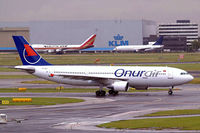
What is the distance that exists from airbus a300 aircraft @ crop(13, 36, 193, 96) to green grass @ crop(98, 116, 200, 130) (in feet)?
75.0

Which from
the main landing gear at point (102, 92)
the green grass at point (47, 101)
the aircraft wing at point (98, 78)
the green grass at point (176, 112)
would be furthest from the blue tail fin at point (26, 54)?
the green grass at point (176, 112)

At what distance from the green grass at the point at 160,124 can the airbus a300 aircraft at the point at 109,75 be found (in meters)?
22.9

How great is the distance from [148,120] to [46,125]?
7.95 m

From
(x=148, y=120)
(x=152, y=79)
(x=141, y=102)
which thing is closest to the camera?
(x=148, y=120)

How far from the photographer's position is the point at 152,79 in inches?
2427

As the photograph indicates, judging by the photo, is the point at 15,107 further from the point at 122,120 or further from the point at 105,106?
the point at 122,120

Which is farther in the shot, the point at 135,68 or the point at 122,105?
the point at 135,68

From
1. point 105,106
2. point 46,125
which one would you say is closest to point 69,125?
point 46,125

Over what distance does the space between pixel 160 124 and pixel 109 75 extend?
91.6 ft

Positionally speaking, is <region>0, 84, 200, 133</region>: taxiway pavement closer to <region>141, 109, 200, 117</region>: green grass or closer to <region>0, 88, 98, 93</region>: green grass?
<region>141, 109, 200, 117</region>: green grass

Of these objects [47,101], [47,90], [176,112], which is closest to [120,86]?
[47,101]

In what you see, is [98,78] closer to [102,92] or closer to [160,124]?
[102,92]

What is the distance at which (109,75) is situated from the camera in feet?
208

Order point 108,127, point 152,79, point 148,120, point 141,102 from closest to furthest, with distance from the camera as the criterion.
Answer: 1. point 108,127
2. point 148,120
3. point 141,102
4. point 152,79
